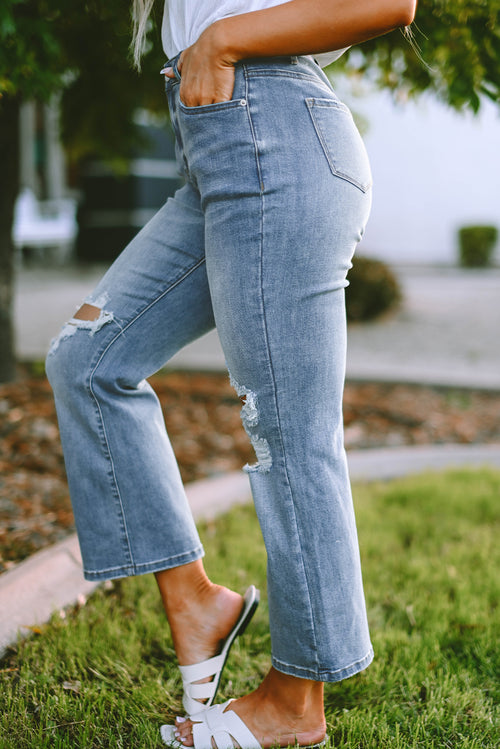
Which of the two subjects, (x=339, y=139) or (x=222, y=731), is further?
(x=222, y=731)

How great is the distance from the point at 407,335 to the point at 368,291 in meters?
0.82

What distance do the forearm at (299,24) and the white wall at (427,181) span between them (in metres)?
19.0

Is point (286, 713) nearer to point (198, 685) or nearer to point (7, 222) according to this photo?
point (198, 685)

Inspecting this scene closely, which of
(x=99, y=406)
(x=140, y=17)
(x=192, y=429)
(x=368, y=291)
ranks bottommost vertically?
(x=368, y=291)

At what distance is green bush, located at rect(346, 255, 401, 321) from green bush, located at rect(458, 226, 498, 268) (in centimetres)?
931

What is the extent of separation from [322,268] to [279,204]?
134 mm

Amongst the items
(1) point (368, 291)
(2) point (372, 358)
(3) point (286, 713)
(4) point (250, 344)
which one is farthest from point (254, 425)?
(1) point (368, 291)

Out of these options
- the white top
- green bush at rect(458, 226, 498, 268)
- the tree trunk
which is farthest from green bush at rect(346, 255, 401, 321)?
green bush at rect(458, 226, 498, 268)

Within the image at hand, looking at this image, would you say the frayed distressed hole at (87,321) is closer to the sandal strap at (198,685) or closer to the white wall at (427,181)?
the sandal strap at (198,685)

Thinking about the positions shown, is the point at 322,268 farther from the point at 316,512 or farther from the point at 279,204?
the point at 316,512

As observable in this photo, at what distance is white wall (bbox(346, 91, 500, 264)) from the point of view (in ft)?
64.8

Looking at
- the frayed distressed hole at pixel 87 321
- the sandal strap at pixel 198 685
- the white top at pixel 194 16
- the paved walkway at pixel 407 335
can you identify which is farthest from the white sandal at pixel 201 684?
the paved walkway at pixel 407 335

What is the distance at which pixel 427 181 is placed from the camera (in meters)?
20.0

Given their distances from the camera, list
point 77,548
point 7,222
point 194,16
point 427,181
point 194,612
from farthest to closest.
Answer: point 427,181
point 7,222
point 77,548
point 194,612
point 194,16
